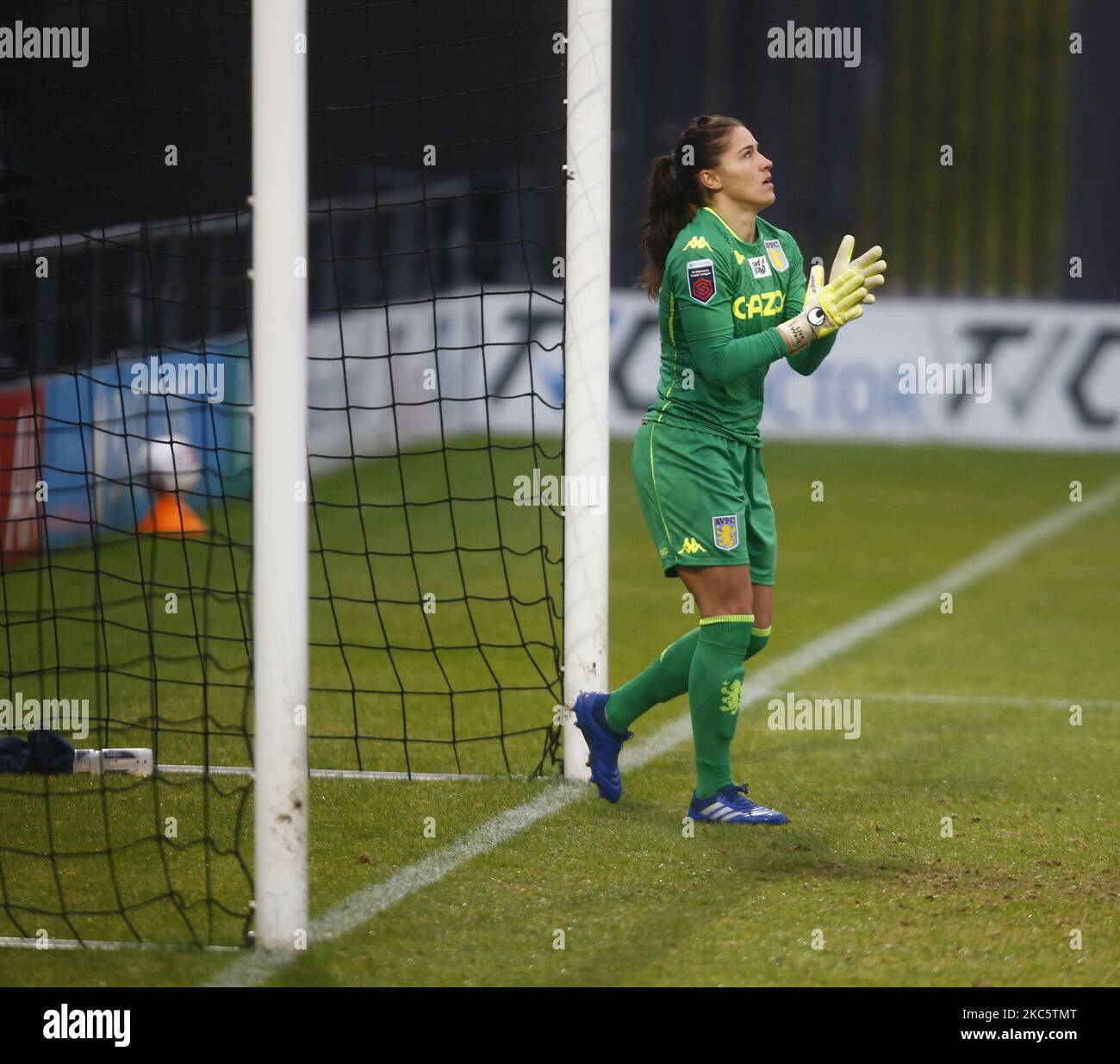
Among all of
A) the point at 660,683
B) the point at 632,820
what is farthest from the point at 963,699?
the point at 632,820

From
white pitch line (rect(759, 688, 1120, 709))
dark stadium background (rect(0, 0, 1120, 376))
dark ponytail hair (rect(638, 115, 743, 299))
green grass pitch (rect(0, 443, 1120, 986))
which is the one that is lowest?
white pitch line (rect(759, 688, 1120, 709))

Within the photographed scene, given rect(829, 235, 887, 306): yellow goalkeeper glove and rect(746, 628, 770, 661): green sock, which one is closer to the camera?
rect(829, 235, 887, 306): yellow goalkeeper glove

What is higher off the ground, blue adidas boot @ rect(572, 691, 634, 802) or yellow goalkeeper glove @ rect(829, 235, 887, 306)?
yellow goalkeeper glove @ rect(829, 235, 887, 306)

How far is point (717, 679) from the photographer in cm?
469

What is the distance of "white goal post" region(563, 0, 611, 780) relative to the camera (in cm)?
514

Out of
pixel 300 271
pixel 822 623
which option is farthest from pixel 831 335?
pixel 822 623

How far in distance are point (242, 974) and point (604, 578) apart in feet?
6.96

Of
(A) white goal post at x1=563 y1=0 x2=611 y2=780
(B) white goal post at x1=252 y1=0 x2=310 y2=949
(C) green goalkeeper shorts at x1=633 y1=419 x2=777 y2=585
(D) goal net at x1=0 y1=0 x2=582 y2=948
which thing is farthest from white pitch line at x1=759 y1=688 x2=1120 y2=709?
(B) white goal post at x1=252 y1=0 x2=310 y2=949

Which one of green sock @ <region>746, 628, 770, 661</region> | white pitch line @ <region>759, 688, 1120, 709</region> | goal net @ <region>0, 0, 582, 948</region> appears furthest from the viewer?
white pitch line @ <region>759, 688, 1120, 709</region>

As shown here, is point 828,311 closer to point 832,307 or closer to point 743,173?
point 832,307

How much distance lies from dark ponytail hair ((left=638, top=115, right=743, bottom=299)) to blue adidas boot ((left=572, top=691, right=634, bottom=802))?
4.28ft

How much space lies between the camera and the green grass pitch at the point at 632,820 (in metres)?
3.70

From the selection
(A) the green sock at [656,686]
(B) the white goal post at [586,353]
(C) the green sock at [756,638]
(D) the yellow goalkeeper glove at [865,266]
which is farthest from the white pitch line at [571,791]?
(D) the yellow goalkeeper glove at [865,266]

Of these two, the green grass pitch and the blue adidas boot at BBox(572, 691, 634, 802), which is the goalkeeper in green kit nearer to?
the blue adidas boot at BBox(572, 691, 634, 802)
